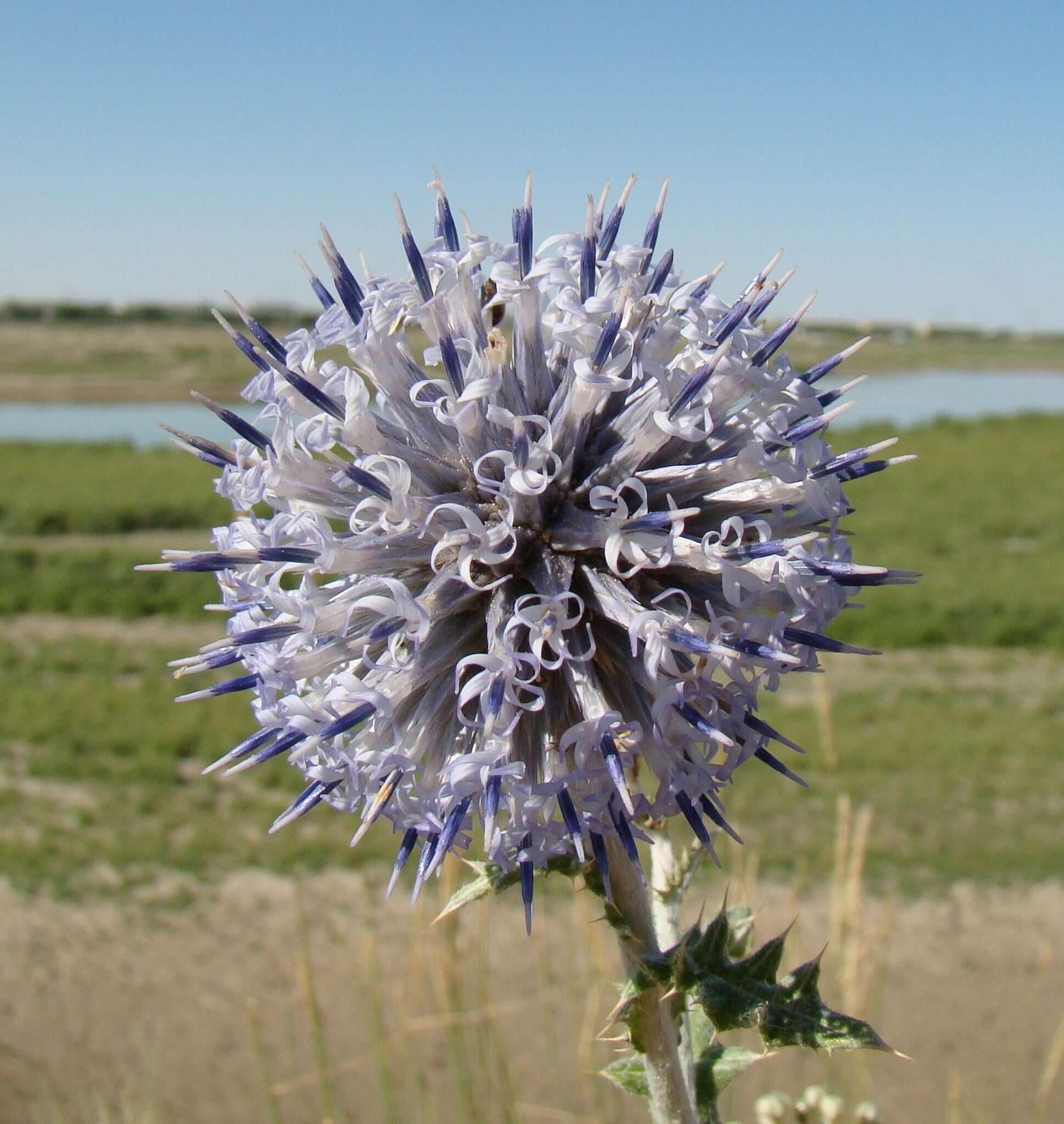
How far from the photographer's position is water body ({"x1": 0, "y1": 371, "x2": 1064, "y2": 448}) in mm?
50656

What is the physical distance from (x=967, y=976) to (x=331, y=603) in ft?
30.3

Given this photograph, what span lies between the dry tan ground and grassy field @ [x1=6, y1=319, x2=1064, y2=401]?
3717cm

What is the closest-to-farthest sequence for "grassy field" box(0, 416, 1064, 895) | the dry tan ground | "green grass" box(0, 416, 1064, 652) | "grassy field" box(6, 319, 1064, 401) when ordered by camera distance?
the dry tan ground, "grassy field" box(0, 416, 1064, 895), "green grass" box(0, 416, 1064, 652), "grassy field" box(6, 319, 1064, 401)

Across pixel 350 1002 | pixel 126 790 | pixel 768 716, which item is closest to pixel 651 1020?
pixel 350 1002

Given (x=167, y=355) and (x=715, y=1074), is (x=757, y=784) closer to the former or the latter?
(x=715, y=1074)

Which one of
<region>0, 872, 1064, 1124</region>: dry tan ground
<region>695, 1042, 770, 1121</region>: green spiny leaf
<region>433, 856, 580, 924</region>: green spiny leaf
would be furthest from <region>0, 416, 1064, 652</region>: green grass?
<region>433, 856, 580, 924</region>: green spiny leaf

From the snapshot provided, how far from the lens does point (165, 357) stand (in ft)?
281

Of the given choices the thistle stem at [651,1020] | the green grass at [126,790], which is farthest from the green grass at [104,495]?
the thistle stem at [651,1020]

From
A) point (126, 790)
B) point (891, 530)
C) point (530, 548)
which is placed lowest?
point (126, 790)

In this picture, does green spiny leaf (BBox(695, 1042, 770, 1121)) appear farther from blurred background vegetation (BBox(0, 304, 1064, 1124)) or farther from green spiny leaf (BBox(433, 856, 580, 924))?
blurred background vegetation (BBox(0, 304, 1064, 1124))

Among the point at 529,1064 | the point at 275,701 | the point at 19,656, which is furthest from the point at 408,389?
the point at 19,656

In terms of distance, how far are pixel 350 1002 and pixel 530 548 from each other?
26.6ft

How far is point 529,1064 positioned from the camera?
809cm

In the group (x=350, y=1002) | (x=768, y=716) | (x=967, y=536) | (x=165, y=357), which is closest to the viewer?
(x=350, y=1002)
